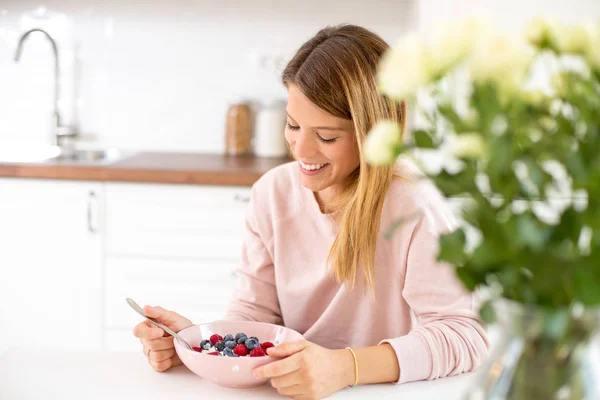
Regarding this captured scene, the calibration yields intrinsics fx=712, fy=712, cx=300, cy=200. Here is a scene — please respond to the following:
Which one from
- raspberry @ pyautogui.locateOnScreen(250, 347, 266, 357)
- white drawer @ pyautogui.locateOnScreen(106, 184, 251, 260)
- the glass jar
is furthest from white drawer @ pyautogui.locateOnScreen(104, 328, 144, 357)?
raspberry @ pyautogui.locateOnScreen(250, 347, 266, 357)

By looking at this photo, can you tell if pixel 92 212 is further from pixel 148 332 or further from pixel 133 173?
pixel 148 332

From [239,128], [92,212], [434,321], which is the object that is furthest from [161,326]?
Answer: [239,128]

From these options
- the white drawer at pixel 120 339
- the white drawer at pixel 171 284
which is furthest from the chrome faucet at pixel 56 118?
the white drawer at pixel 120 339

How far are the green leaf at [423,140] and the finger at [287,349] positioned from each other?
56 cm

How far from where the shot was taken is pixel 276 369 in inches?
42.0

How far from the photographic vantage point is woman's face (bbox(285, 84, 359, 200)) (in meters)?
1.37

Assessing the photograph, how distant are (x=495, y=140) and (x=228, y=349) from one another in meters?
0.68

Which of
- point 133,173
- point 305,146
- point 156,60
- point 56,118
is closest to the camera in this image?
point 305,146

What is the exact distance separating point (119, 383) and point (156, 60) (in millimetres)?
2201

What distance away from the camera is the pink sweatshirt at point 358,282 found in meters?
1.27

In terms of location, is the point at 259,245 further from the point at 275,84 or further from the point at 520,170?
the point at 275,84

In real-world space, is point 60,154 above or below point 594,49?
below

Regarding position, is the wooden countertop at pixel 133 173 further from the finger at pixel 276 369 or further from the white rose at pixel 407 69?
the white rose at pixel 407 69

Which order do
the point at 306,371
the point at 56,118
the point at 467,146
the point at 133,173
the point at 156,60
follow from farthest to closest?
the point at 156,60
the point at 56,118
the point at 133,173
the point at 306,371
the point at 467,146
